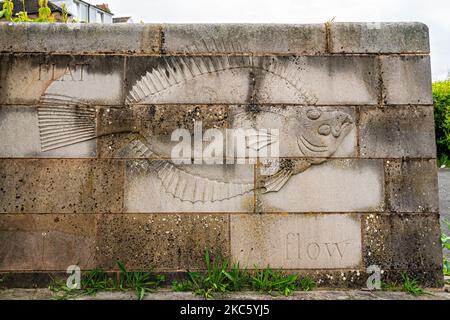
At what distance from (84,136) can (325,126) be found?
2234 mm

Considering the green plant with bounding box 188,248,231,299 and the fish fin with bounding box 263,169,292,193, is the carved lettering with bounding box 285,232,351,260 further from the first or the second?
the green plant with bounding box 188,248,231,299

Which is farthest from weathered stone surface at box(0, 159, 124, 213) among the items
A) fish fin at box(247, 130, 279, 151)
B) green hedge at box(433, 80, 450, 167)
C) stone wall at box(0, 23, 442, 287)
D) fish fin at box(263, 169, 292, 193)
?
green hedge at box(433, 80, 450, 167)

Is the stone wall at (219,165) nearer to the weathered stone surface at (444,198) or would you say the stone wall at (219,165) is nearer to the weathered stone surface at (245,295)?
the weathered stone surface at (245,295)

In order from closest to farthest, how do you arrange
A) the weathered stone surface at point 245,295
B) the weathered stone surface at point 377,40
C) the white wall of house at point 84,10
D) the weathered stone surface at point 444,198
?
the weathered stone surface at point 245,295 < the weathered stone surface at point 377,40 < the weathered stone surface at point 444,198 < the white wall of house at point 84,10

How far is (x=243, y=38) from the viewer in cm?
356

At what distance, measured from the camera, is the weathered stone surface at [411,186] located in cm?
346

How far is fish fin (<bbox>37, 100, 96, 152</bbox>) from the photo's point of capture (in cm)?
346

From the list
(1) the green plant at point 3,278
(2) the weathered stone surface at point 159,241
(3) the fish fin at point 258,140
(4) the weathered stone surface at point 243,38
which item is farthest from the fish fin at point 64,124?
(3) the fish fin at point 258,140

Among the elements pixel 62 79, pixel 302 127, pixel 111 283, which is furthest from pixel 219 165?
pixel 62 79

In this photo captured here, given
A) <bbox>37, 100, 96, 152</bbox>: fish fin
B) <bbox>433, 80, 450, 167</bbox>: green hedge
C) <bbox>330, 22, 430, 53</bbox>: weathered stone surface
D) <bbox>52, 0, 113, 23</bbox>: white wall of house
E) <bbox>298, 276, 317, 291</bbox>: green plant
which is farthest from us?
<bbox>52, 0, 113, 23</bbox>: white wall of house

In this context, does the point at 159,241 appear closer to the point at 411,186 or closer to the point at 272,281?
the point at 272,281

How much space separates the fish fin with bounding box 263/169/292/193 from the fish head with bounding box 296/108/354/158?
30cm

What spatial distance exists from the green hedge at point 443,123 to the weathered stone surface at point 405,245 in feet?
28.0
